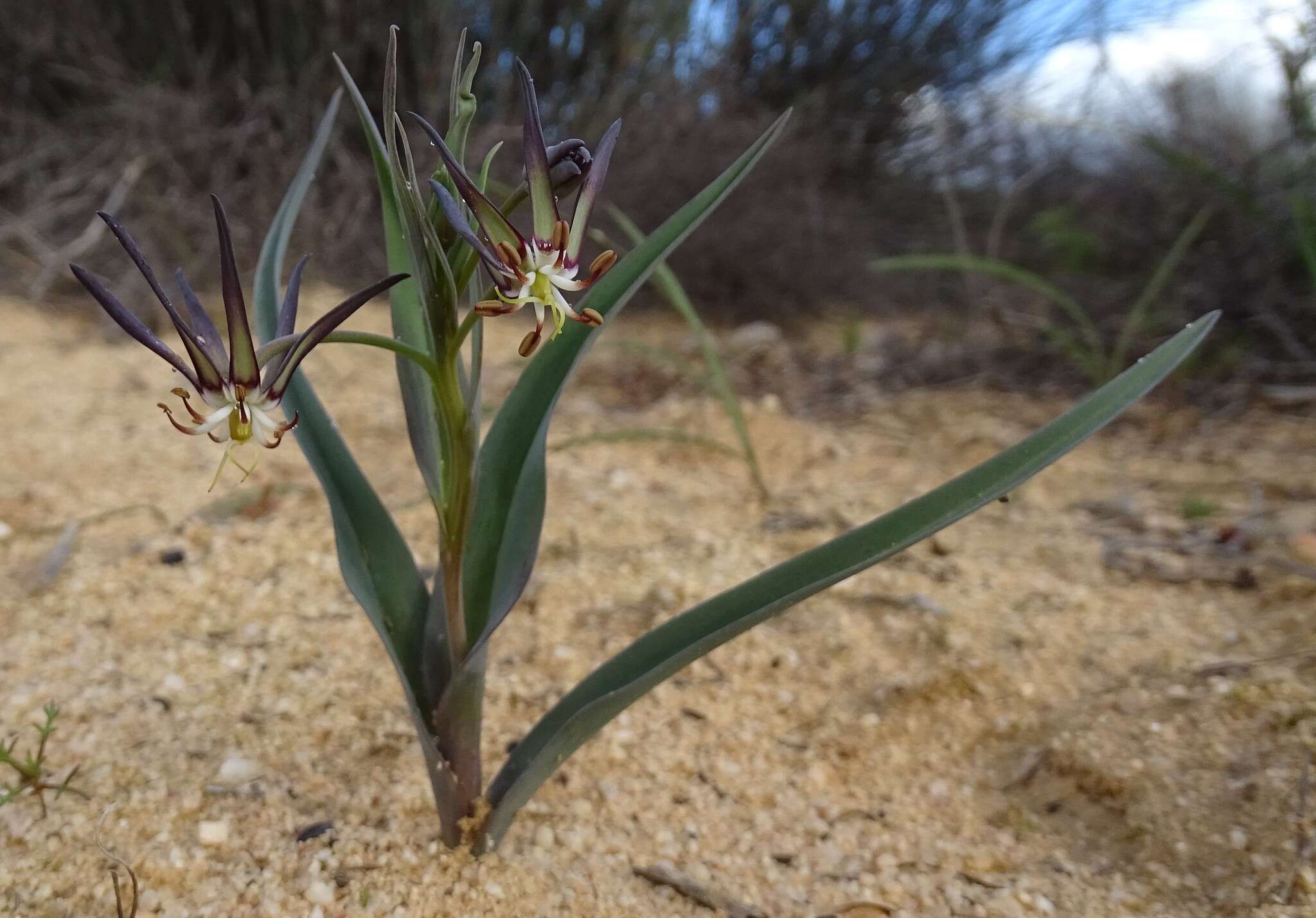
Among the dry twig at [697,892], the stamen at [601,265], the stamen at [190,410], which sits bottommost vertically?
the dry twig at [697,892]

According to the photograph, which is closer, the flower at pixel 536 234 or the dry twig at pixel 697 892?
the flower at pixel 536 234

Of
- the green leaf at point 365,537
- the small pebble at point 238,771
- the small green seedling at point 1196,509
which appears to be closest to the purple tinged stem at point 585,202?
the green leaf at point 365,537

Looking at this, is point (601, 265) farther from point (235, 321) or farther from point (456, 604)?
point (456, 604)

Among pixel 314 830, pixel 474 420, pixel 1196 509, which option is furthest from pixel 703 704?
pixel 1196 509

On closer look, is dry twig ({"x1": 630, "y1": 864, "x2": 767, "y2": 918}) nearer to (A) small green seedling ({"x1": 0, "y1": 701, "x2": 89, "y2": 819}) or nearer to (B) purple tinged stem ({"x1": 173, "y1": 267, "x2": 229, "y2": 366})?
(A) small green seedling ({"x1": 0, "y1": 701, "x2": 89, "y2": 819})

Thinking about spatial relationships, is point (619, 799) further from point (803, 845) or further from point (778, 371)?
point (778, 371)

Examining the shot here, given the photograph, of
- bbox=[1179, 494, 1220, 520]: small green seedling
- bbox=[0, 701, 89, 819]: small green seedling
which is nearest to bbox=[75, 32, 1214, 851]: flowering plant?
bbox=[0, 701, 89, 819]: small green seedling

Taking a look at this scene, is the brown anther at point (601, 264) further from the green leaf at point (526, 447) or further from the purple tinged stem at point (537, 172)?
the green leaf at point (526, 447)
